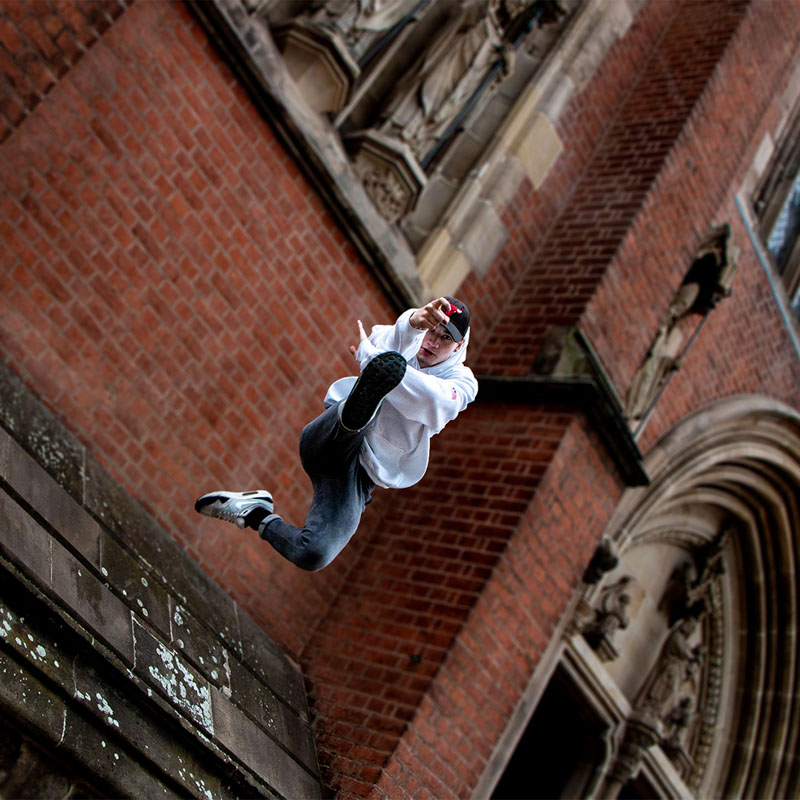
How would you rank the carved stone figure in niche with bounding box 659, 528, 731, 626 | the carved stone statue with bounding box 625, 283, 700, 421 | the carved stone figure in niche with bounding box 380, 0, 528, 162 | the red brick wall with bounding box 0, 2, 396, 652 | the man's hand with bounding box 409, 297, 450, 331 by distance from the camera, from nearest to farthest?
the man's hand with bounding box 409, 297, 450, 331, the red brick wall with bounding box 0, 2, 396, 652, the carved stone figure in niche with bounding box 380, 0, 528, 162, the carved stone statue with bounding box 625, 283, 700, 421, the carved stone figure in niche with bounding box 659, 528, 731, 626

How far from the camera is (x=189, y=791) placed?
359 cm

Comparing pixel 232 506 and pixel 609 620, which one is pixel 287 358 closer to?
pixel 232 506

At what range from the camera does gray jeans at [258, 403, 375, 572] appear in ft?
9.79

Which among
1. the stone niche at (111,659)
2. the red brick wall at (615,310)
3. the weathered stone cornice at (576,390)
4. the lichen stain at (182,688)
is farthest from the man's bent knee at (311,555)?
the weathered stone cornice at (576,390)

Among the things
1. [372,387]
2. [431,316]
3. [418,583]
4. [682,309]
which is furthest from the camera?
[682,309]

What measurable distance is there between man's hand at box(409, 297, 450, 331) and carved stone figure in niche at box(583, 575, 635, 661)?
526 centimetres

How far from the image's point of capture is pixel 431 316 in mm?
2861

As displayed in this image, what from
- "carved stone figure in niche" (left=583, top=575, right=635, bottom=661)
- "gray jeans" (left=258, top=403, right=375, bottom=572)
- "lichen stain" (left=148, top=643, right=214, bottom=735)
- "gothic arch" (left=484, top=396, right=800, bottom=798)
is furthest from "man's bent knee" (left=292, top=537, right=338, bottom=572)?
"carved stone figure in niche" (left=583, top=575, right=635, bottom=661)

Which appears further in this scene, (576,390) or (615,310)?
(615,310)

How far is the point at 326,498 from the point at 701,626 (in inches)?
287

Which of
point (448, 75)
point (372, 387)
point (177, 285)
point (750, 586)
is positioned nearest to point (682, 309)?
point (448, 75)

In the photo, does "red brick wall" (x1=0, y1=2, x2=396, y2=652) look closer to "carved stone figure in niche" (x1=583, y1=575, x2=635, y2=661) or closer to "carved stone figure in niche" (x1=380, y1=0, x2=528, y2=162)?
Answer: "carved stone figure in niche" (x1=380, y1=0, x2=528, y2=162)

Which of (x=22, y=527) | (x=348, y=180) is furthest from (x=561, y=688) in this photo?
(x=22, y=527)

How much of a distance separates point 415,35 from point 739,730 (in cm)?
685
